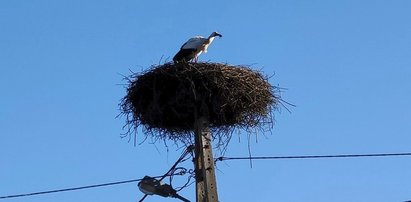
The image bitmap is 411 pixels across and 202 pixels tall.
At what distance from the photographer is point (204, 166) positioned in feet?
24.0

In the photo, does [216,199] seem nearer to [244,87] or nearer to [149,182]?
[149,182]

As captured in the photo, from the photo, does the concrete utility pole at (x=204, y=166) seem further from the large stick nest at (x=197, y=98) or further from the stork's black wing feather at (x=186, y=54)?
the stork's black wing feather at (x=186, y=54)

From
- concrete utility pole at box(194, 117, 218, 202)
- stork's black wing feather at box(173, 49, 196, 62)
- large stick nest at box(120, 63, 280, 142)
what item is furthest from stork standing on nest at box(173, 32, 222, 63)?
concrete utility pole at box(194, 117, 218, 202)

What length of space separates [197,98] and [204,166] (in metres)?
0.96

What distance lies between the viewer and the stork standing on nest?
32.7ft

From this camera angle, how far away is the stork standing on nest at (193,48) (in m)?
9.97

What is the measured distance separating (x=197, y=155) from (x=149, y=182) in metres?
0.49

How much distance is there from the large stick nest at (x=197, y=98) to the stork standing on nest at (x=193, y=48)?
1078 mm

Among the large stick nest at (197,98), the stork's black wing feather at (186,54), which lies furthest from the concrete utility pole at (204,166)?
the stork's black wing feather at (186,54)

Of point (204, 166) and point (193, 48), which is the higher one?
point (193, 48)

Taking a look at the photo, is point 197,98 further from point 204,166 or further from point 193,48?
point 193,48

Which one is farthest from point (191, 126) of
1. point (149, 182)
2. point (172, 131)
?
point (149, 182)

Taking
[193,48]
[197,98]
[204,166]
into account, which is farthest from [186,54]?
[204,166]

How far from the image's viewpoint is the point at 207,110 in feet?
26.4
